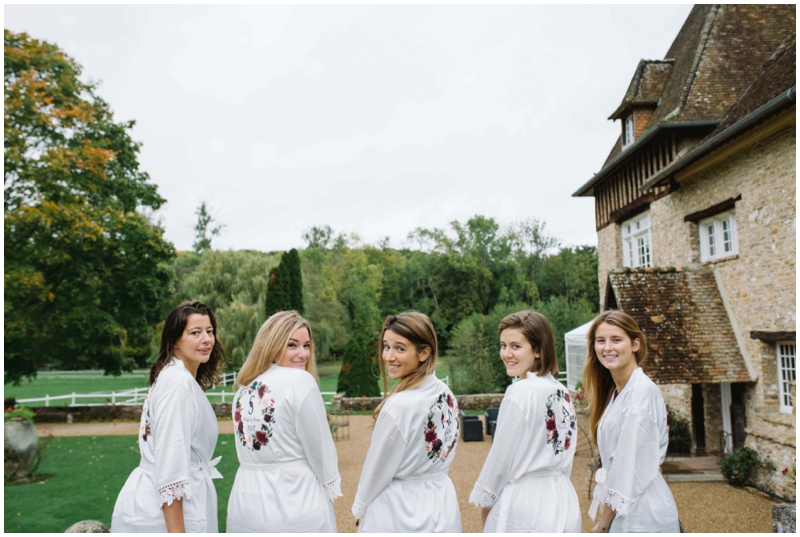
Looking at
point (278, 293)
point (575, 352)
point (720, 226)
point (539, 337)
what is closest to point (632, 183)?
point (720, 226)

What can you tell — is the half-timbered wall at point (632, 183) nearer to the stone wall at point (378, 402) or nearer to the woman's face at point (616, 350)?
the stone wall at point (378, 402)

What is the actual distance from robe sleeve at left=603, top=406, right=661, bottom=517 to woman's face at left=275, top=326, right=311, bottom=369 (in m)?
1.94

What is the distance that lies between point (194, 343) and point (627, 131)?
1506 cm

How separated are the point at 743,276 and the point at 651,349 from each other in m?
2.27

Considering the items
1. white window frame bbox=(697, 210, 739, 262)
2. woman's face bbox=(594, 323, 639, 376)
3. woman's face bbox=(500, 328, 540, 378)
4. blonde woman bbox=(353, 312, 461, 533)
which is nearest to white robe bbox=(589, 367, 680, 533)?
woman's face bbox=(594, 323, 639, 376)

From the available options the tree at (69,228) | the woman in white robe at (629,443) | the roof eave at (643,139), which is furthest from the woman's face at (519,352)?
the tree at (69,228)

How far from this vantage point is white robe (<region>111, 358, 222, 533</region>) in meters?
2.96

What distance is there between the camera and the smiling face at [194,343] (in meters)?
3.28

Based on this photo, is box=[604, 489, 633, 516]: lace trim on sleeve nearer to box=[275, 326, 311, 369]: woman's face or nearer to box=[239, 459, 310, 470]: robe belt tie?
box=[239, 459, 310, 470]: robe belt tie

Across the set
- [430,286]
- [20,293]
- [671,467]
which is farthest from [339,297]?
[671,467]

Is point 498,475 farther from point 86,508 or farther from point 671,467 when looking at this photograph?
point 671,467

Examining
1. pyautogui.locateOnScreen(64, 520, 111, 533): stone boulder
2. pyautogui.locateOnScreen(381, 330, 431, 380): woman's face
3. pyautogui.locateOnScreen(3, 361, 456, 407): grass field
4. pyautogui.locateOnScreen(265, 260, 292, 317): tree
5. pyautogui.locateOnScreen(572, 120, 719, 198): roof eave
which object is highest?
pyautogui.locateOnScreen(572, 120, 719, 198): roof eave

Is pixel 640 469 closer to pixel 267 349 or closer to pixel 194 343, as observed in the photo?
pixel 267 349

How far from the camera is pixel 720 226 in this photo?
11688 mm
